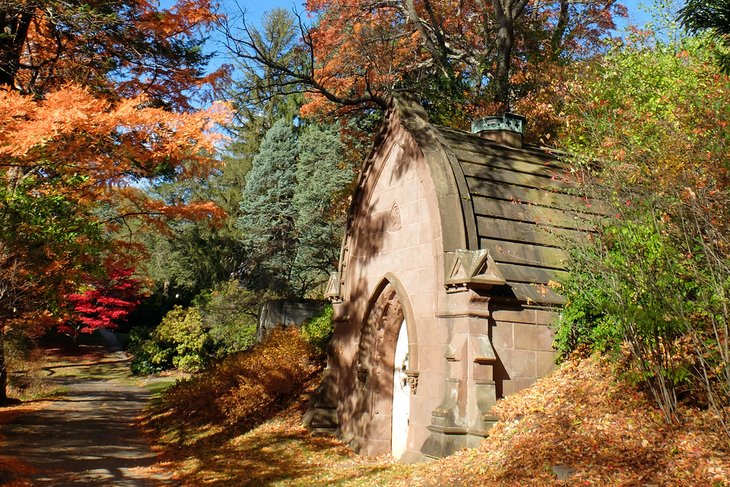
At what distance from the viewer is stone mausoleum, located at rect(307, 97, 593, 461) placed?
29.9 ft

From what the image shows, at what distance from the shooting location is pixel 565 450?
6.60 m

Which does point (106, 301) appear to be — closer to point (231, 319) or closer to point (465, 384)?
point (231, 319)

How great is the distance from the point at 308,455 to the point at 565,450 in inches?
235

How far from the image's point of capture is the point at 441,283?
970 centimetres

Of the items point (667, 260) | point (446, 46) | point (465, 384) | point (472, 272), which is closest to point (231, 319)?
point (446, 46)

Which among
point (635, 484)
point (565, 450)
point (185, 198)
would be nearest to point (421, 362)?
point (565, 450)

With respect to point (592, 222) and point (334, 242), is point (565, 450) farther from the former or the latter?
point (334, 242)

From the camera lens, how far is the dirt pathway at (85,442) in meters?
10.3

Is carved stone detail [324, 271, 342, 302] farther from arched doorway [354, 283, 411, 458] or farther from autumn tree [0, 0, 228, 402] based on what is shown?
autumn tree [0, 0, 228, 402]

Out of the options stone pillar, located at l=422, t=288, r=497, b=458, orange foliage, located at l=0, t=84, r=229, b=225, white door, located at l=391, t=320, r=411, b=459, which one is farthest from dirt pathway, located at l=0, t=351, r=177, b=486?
orange foliage, located at l=0, t=84, r=229, b=225

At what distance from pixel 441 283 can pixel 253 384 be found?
8.03 metres

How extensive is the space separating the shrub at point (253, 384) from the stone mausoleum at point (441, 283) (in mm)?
3002

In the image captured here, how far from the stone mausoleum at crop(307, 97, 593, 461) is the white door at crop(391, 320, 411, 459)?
3 centimetres

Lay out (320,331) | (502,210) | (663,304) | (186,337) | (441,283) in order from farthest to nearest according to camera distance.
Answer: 1. (186,337)
2. (320,331)
3. (502,210)
4. (441,283)
5. (663,304)
